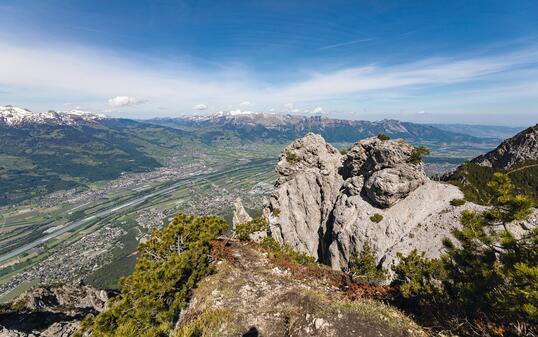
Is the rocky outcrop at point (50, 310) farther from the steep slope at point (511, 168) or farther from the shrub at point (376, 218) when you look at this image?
the steep slope at point (511, 168)

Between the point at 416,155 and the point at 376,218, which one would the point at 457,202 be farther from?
the point at 376,218

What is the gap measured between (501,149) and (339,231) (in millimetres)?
112981

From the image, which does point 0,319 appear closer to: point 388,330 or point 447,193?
point 388,330

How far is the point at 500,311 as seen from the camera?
43.9 feet

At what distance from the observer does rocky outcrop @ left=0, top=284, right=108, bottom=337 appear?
42.5 metres

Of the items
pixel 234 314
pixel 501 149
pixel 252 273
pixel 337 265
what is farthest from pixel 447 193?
pixel 501 149

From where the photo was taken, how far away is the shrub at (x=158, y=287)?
2025 centimetres

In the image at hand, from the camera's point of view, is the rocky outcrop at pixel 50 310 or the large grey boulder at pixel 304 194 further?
the large grey boulder at pixel 304 194

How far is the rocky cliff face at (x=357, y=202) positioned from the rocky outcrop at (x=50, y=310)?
43.4 m

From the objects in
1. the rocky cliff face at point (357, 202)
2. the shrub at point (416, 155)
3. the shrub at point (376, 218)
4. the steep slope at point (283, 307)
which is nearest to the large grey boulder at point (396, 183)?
the rocky cliff face at point (357, 202)

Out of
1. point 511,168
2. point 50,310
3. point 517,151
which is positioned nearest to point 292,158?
point 50,310

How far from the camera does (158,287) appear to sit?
23344mm

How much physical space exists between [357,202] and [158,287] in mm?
45941

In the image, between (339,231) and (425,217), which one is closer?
(425,217)
